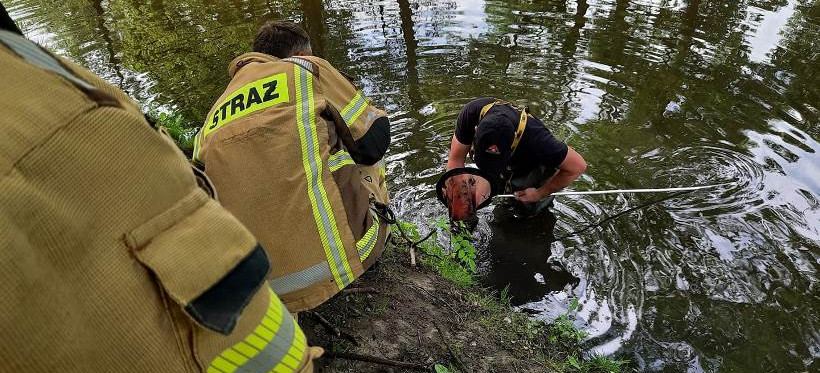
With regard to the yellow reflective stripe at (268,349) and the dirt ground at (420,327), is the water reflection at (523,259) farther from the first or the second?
the yellow reflective stripe at (268,349)

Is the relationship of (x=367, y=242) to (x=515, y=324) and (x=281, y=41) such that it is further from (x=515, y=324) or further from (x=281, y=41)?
(x=515, y=324)

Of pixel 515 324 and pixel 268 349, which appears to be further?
pixel 515 324

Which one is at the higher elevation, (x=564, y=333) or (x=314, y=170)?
(x=314, y=170)

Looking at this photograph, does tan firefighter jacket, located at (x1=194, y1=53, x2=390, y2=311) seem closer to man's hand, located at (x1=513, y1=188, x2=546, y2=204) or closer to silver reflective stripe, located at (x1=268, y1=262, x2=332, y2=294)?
silver reflective stripe, located at (x1=268, y1=262, x2=332, y2=294)

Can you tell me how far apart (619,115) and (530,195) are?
3.08m

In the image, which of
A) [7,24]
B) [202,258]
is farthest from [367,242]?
[7,24]

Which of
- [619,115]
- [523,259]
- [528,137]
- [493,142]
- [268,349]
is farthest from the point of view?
[619,115]

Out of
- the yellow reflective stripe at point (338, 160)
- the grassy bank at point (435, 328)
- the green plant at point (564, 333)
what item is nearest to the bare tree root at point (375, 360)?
the grassy bank at point (435, 328)

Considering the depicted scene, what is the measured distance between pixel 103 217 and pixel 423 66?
329 inches

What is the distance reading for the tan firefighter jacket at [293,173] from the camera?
7.43 feet

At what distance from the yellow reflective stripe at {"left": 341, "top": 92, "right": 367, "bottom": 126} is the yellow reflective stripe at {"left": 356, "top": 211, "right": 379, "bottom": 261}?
0.59 meters

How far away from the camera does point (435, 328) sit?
10.4 ft

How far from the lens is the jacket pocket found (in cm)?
86

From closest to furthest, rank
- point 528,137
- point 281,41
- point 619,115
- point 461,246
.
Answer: point 281,41
point 528,137
point 461,246
point 619,115
